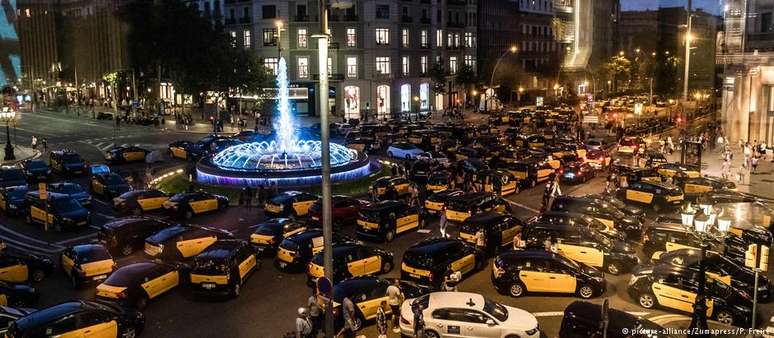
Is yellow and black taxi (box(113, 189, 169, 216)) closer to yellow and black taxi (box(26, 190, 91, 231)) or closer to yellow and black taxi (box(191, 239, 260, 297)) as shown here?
yellow and black taxi (box(26, 190, 91, 231))

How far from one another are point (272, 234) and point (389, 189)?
9719 mm

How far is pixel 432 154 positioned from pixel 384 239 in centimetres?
2022

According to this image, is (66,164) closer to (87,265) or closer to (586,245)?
(87,265)

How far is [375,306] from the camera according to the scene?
1762 centimetres

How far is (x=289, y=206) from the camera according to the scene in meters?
29.9

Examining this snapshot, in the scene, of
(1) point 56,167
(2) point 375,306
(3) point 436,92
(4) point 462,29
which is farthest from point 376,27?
(2) point 375,306

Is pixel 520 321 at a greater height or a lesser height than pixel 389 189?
lesser

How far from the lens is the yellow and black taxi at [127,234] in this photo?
24453 millimetres

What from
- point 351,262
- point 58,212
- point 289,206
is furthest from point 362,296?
point 58,212

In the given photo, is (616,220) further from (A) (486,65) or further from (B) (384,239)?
(A) (486,65)

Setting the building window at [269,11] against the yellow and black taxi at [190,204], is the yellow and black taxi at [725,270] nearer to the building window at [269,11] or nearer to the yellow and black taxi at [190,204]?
the yellow and black taxi at [190,204]

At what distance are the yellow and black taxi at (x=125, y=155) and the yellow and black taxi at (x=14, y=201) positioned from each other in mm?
13836

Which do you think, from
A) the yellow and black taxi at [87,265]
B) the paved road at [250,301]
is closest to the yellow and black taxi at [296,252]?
the paved road at [250,301]

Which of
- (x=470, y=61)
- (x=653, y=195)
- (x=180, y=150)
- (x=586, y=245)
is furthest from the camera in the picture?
(x=470, y=61)
